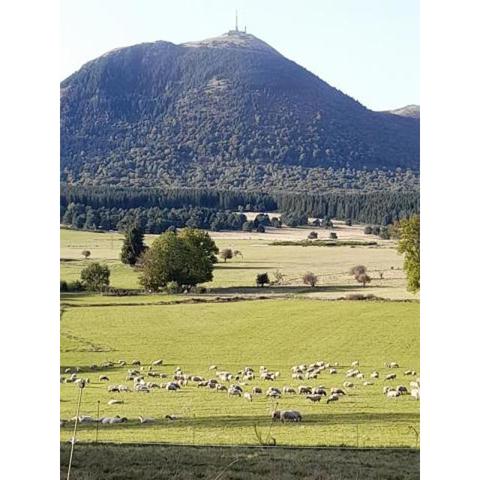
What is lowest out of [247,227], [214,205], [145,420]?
[145,420]

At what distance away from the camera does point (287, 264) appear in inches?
215

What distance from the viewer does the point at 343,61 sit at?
5691mm

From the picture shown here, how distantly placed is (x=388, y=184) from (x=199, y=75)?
130 centimetres

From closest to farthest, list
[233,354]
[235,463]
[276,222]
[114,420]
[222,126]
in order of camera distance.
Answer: [235,463] < [114,420] < [233,354] < [276,222] < [222,126]

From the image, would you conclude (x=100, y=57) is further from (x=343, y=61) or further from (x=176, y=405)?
(x=176, y=405)

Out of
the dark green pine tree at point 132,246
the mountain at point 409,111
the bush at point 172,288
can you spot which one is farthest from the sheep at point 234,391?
the mountain at point 409,111

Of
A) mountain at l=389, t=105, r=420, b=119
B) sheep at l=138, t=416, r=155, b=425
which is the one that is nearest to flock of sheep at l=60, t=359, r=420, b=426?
sheep at l=138, t=416, r=155, b=425

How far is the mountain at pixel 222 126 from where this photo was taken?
18.2 ft

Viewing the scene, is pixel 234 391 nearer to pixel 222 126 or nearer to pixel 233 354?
pixel 233 354

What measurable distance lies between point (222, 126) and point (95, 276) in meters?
1.19

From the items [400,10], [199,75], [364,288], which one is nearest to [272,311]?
[364,288]

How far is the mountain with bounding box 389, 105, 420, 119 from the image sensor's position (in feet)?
17.9

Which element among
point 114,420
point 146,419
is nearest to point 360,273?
point 146,419

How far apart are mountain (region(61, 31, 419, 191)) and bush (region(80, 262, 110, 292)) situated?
0.51 metres
